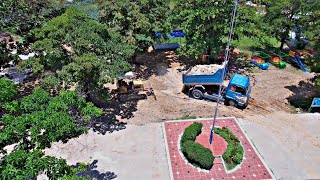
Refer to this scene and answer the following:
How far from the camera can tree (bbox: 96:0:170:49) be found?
947 inches

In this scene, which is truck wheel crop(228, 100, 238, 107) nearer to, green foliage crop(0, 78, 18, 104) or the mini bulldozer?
the mini bulldozer

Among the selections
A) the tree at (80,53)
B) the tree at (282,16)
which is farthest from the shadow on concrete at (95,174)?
the tree at (282,16)

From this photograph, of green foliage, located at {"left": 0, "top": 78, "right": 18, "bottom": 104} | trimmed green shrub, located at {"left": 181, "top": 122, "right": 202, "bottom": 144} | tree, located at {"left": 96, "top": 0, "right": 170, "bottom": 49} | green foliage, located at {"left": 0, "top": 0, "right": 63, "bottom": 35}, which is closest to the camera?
green foliage, located at {"left": 0, "top": 78, "right": 18, "bottom": 104}

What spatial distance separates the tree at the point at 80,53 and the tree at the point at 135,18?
4.23 meters

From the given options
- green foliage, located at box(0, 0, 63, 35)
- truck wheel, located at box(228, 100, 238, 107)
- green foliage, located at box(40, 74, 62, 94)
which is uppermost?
green foliage, located at box(0, 0, 63, 35)

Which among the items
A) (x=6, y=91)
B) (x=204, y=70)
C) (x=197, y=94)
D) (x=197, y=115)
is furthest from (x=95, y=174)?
(x=204, y=70)

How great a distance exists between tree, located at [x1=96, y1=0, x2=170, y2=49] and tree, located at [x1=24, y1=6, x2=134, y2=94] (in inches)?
167

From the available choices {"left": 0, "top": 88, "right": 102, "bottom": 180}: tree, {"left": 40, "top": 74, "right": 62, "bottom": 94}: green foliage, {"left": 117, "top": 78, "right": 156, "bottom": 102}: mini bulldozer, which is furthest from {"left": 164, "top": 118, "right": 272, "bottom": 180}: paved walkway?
{"left": 40, "top": 74, "right": 62, "bottom": 94}: green foliage

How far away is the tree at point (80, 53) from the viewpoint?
17.9 metres

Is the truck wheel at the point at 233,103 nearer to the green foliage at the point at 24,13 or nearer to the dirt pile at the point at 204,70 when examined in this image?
the dirt pile at the point at 204,70

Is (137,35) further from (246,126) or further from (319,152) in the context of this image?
(319,152)

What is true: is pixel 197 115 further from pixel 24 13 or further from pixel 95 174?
pixel 24 13

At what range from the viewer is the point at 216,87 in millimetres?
22969

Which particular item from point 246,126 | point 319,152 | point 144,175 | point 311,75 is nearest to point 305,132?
point 319,152
